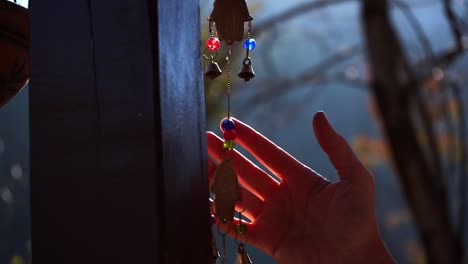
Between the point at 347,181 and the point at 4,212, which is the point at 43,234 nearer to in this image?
the point at 347,181

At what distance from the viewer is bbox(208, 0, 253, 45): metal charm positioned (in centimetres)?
64

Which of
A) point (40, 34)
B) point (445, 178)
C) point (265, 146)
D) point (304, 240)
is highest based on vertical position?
point (40, 34)

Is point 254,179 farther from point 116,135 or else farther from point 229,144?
point 116,135

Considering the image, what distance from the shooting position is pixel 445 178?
3.09 meters

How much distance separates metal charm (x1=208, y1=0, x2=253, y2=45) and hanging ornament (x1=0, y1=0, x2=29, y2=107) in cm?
24

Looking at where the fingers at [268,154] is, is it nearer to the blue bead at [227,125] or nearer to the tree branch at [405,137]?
the blue bead at [227,125]

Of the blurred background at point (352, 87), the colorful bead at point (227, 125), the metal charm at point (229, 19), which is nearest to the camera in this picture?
the metal charm at point (229, 19)

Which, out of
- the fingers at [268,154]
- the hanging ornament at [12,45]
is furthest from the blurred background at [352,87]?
the hanging ornament at [12,45]

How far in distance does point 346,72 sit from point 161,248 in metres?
3.86

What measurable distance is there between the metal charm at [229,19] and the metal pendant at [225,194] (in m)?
0.14

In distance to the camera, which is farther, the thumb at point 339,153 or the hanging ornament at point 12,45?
the thumb at point 339,153

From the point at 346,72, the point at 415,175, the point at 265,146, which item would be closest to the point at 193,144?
the point at 265,146

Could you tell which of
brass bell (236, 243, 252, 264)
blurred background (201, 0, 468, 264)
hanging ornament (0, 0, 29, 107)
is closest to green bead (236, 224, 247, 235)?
brass bell (236, 243, 252, 264)

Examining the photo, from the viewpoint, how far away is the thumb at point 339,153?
0.81m
